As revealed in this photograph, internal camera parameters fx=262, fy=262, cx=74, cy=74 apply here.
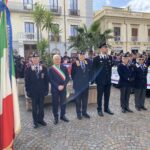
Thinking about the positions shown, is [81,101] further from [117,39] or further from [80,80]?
A: [117,39]

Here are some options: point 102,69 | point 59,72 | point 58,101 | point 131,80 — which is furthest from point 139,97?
Result: point 59,72

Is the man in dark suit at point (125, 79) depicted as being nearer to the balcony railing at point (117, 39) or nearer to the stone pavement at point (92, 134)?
the stone pavement at point (92, 134)

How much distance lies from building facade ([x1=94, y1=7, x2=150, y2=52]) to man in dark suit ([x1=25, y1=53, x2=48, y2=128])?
2955cm

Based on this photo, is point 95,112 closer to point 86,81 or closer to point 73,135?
point 86,81

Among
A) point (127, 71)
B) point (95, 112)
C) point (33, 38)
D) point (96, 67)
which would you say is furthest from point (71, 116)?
point (33, 38)

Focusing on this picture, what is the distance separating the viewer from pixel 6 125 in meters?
2.65

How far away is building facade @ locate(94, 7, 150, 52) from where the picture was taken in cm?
3588

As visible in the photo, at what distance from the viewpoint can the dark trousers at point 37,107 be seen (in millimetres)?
6367

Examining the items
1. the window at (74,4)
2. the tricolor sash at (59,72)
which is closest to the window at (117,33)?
the window at (74,4)

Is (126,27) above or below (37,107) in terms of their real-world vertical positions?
above

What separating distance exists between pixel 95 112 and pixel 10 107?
512 centimetres

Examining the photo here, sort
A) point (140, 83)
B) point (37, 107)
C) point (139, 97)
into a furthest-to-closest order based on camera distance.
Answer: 1. point (139, 97)
2. point (140, 83)
3. point (37, 107)

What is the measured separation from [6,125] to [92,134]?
3.25m

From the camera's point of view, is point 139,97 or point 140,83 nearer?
point 140,83
